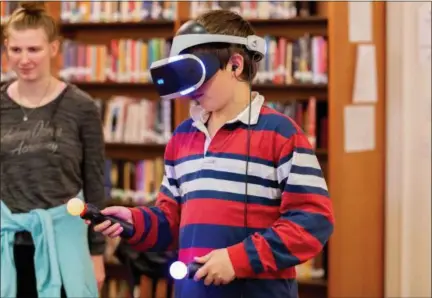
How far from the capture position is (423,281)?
3.28m

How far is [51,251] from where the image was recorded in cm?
196

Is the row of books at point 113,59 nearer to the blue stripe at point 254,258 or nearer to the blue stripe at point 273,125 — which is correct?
the blue stripe at point 273,125

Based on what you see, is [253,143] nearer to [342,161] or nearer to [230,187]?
[230,187]

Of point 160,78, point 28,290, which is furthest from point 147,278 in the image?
point 160,78

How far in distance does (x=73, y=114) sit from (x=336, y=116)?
154cm

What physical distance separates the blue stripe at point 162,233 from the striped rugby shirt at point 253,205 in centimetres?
1

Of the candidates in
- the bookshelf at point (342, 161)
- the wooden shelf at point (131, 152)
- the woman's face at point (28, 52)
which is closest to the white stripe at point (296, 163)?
the woman's face at point (28, 52)

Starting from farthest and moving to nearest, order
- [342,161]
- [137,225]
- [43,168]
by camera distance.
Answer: [342,161], [43,168], [137,225]

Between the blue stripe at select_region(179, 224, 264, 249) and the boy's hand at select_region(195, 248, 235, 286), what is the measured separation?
85 mm

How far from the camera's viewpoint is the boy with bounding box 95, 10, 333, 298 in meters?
1.27

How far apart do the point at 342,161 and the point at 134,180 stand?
1.18m

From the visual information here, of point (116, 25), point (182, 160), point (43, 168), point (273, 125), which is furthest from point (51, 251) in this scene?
point (116, 25)

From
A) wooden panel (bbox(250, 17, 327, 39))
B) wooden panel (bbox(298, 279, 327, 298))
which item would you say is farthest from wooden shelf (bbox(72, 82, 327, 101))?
wooden panel (bbox(298, 279, 327, 298))

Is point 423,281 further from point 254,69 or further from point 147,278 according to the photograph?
point 254,69
